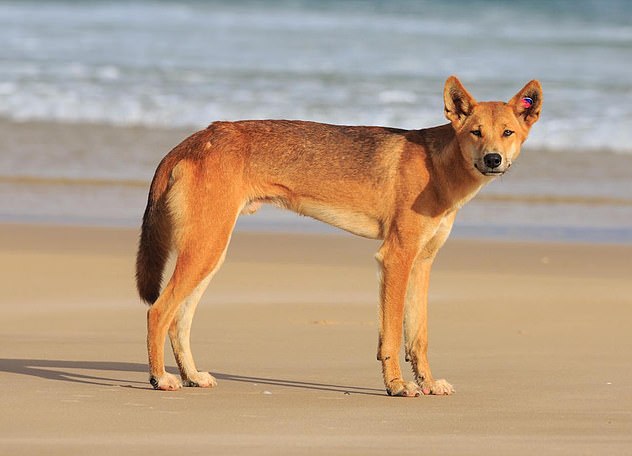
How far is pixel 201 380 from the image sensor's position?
7398 mm

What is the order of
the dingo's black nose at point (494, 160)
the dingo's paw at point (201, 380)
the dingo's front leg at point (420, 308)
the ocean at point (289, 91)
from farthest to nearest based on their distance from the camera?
the ocean at point (289, 91) < the dingo's front leg at point (420, 308) < the dingo's paw at point (201, 380) < the dingo's black nose at point (494, 160)

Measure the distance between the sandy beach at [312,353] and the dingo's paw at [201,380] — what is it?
0.23 ft

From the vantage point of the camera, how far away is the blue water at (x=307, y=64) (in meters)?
22.0

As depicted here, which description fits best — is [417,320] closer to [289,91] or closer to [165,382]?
[165,382]

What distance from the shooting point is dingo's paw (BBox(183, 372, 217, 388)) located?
24.2 feet

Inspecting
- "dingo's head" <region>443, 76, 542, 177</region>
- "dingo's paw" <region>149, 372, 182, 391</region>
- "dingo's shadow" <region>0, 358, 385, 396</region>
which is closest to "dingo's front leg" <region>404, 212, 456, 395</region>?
"dingo's shadow" <region>0, 358, 385, 396</region>

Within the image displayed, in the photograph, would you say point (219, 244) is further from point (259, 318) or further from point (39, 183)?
point (39, 183)

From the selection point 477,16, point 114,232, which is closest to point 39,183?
point 114,232

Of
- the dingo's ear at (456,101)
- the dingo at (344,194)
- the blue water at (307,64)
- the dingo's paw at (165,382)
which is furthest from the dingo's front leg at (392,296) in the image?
the blue water at (307,64)

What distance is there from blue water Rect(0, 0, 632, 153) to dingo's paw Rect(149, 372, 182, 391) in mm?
12857

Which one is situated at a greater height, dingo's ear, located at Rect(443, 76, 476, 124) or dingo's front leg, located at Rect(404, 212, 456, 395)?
dingo's ear, located at Rect(443, 76, 476, 124)

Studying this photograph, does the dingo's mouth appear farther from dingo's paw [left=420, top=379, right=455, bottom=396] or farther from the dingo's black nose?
dingo's paw [left=420, top=379, right=455, bottom=396]

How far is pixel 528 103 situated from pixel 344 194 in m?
1.13

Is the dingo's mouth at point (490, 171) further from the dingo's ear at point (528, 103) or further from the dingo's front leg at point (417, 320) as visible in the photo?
the dingo's front leg at point (417, 320)
